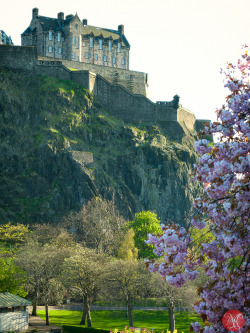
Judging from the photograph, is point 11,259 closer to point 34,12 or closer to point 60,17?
point 60,17

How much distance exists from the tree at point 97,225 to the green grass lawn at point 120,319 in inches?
504

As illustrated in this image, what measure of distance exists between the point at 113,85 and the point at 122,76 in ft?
14.0

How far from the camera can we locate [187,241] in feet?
36.5

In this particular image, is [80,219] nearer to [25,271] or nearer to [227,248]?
[25,271]

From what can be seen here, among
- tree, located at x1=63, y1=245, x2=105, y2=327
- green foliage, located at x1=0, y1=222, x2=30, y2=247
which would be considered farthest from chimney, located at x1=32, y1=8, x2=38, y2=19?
tree, located at x1=63, y1=245, x2=105, y2=327

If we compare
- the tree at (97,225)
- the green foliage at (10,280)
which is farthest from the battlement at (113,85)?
the green foliage at (10,280)

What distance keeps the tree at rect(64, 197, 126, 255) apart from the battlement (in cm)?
2704

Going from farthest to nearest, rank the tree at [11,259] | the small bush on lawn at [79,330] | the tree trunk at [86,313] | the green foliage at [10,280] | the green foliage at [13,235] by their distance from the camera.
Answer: the green foliage at [13,235]
the tree at [11,259]
the green foliage at [10,280]
the tree trunk at [86,313]
the small bush on lawn at [79,330]

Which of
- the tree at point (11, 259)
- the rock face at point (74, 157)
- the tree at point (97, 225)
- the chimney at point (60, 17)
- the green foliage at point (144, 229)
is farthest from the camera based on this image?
the chimney at point (60, 17)

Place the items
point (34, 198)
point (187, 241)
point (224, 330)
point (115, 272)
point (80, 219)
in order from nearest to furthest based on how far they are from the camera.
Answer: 1. point (224, 330)
2. point (187, 241)
3. point (115, 272)
4. point (80, 219)
5. point (34, 198)

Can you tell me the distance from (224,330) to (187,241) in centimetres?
187

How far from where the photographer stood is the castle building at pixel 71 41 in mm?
106125

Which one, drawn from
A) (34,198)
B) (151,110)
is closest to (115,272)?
(34,198)

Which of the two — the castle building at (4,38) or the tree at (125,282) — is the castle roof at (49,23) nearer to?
the castle building at (4,38)
